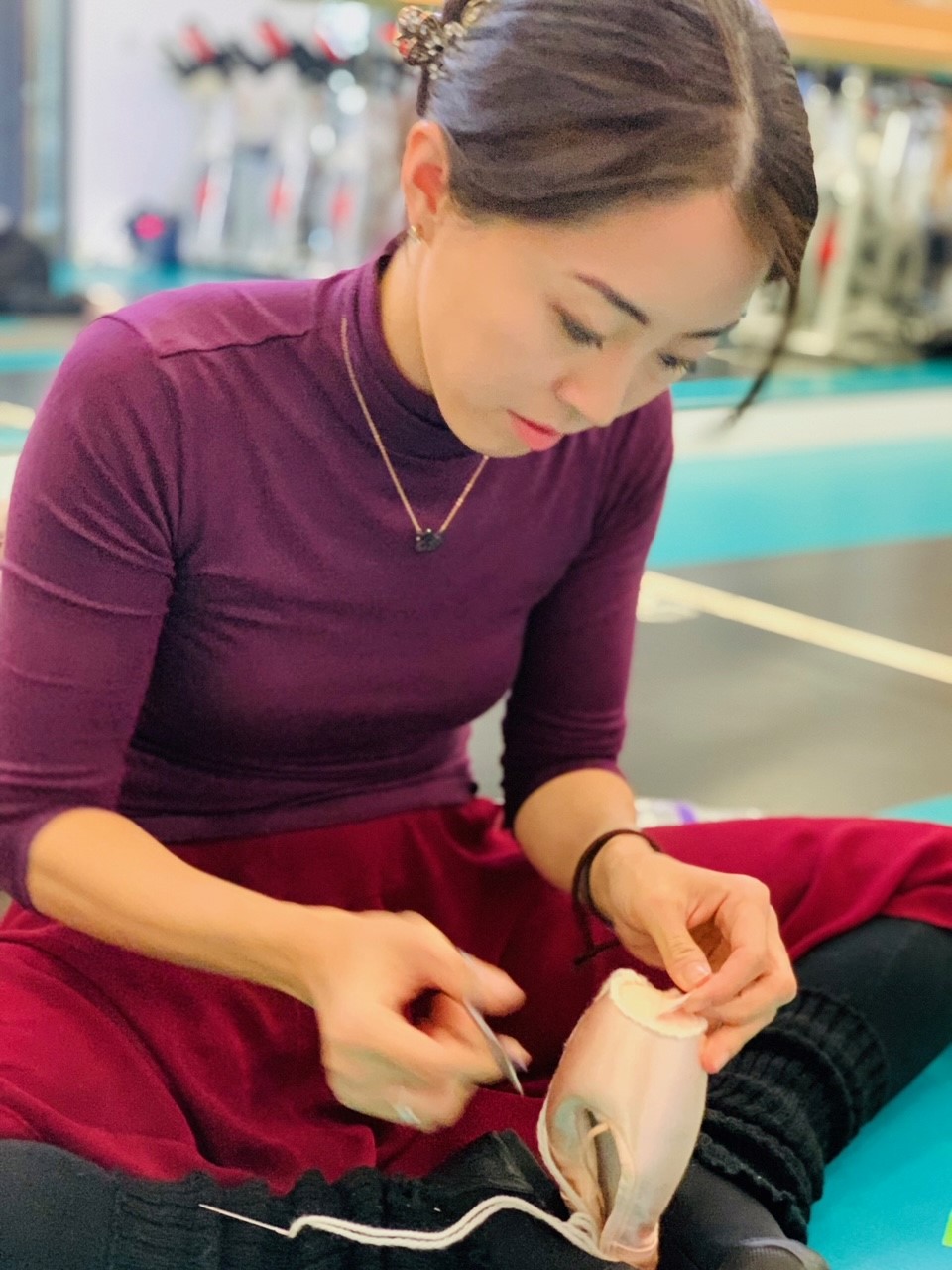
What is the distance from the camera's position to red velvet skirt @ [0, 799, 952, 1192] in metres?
0.75

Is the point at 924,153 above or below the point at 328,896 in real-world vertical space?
below

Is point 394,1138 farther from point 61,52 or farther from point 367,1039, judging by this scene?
point 61,52

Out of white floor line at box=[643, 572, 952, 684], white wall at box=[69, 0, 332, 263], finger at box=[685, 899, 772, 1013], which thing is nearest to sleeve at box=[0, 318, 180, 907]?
finger at box=[685, 899, 772, 1013]

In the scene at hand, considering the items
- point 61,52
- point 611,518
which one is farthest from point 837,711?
point 61,52

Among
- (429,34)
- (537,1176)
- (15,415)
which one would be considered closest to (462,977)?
(537,1176)

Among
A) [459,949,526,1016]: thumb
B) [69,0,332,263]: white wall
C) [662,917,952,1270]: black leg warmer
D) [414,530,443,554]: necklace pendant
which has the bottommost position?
[69,0,332,263]: white wall

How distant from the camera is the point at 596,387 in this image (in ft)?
2.48

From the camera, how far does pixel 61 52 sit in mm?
5160

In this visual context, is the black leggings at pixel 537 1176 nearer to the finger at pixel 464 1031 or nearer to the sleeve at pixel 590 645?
the finger at pixel 464 1031

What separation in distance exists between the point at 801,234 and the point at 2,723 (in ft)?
1.59

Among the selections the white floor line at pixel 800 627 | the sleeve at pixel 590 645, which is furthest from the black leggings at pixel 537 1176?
the white floor line at pixel 800 627

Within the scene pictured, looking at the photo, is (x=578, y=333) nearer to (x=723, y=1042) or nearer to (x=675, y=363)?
(x=675, y=363)

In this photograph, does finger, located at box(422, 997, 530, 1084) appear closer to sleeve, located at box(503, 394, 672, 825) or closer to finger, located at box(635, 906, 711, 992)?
finger, located at box(635, 906, 711, 992)

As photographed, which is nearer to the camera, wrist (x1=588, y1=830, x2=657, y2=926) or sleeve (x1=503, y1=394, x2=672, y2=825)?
wrist (x1=588, y1=830, x2=657, y2=926)
